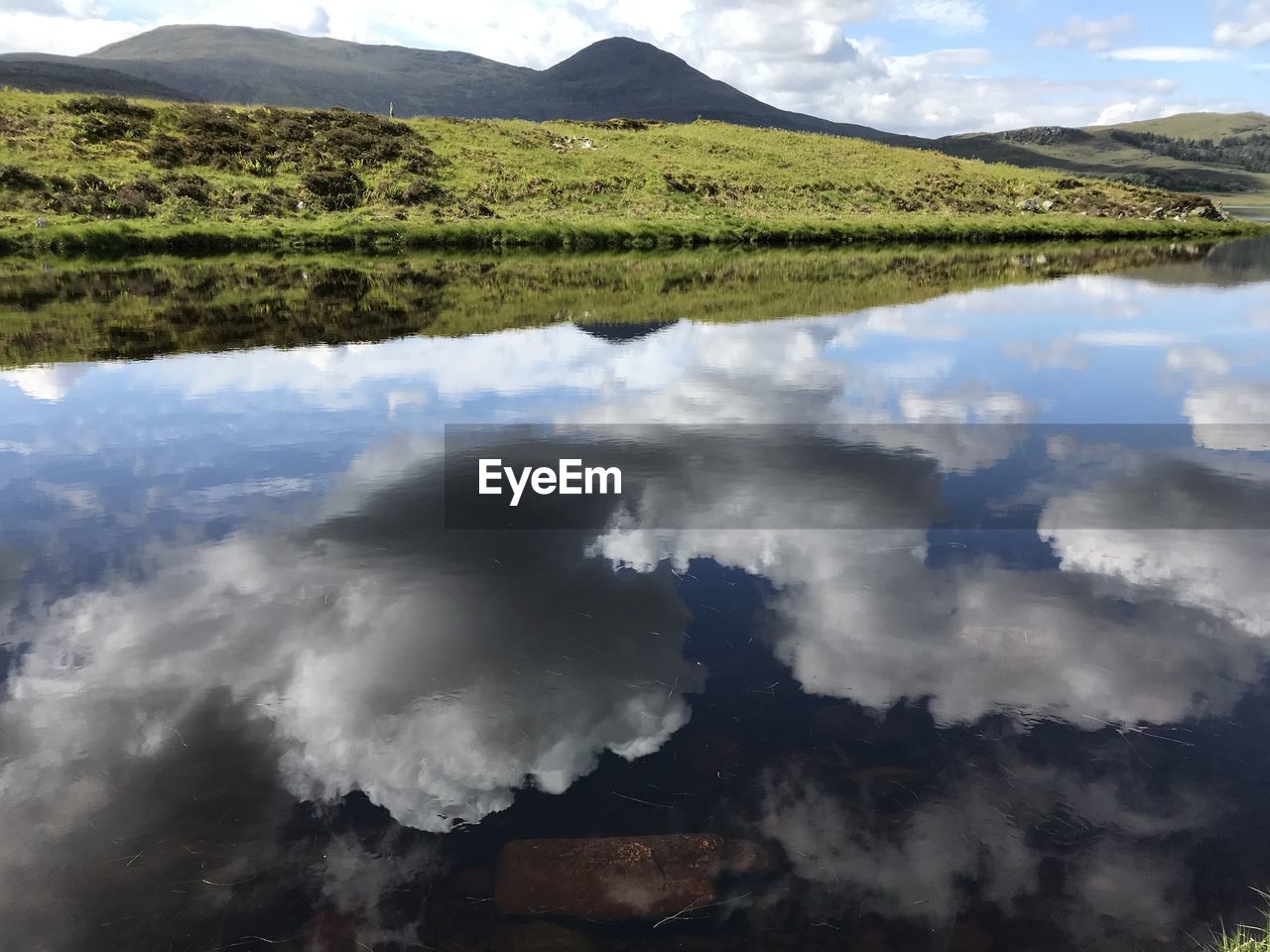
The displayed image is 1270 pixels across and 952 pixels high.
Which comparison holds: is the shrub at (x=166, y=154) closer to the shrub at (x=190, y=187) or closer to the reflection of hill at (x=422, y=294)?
the shrub at (x=190, y=187)

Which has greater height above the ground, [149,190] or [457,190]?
[457,190]

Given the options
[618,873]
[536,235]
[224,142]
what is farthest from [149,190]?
[618,873]

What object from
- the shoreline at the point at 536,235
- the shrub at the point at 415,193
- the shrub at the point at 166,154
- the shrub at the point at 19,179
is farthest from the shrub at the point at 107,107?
the shoreline at the point at 536,235

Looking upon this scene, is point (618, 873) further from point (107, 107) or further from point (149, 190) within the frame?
point (107, 107)

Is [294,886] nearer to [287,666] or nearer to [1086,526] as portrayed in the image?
[287,666]

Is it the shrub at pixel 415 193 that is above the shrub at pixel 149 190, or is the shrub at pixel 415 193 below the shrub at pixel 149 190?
above
